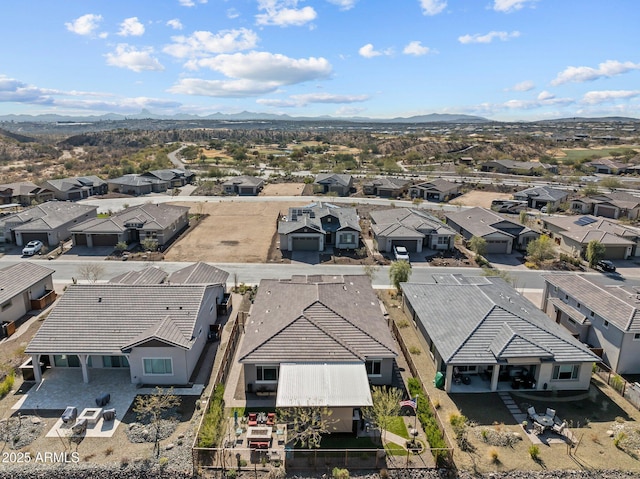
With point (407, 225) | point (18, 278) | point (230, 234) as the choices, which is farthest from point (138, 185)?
point (407, 225)

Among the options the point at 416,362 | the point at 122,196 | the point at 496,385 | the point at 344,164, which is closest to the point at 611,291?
the point at 496,385

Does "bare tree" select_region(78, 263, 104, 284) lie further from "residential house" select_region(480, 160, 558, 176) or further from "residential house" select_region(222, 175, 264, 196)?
"residential house" select_region(480, 160, 558, 176)

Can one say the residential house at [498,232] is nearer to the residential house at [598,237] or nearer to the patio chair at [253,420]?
the residential house at [598,237]

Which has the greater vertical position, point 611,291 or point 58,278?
point 611,291

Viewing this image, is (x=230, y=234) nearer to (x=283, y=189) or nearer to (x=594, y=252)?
(x=283, y=189)

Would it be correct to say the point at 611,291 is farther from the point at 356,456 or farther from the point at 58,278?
the point at 58,278

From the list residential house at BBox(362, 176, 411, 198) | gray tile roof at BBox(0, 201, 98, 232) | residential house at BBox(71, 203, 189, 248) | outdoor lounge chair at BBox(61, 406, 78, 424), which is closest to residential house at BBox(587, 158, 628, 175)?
residential house at BBox(362, 176, 411, 198)
